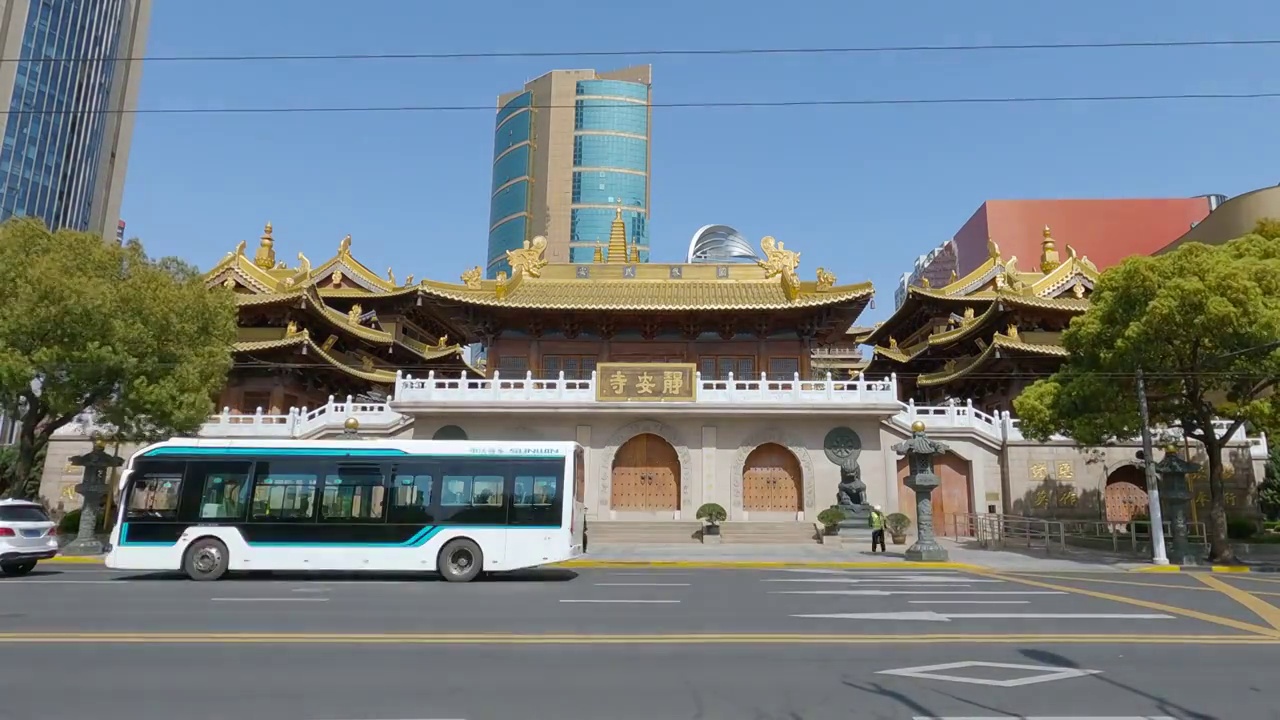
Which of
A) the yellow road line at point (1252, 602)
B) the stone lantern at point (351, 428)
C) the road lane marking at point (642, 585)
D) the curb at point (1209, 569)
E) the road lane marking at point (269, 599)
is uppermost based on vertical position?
the stone lantern at point (351, 428)

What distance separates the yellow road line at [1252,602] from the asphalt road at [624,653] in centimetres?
11

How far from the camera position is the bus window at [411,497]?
44.2ft

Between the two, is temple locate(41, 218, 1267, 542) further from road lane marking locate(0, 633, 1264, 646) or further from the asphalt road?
road lane marking locate(0, 633, 1264, 646)

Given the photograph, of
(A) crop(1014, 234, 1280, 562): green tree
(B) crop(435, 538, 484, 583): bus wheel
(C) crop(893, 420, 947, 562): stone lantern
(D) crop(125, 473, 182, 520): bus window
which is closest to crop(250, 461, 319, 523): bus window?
(D) crop(125, 473, 182, 520): bus window

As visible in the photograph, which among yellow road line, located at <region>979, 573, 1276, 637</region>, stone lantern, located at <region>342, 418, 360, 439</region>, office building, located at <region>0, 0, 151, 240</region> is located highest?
office building, located at <region>0, 0, 151, 240</region>

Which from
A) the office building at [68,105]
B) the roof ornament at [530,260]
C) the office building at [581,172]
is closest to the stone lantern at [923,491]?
the roof ornament at [530,260]

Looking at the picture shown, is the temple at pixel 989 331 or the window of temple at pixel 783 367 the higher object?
the temple at pixel 989 331

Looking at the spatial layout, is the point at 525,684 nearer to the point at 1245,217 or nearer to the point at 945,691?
the point at 945,691

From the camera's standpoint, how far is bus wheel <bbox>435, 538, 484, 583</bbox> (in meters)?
13.3

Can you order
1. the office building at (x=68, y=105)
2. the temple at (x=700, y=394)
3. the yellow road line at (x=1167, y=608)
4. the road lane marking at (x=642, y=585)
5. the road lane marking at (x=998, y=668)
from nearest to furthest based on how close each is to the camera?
the road lane marking at (x=998, y=668), the yellow road line at (x=1167, y=608), the road lane marking at (x=642, y=585), the temple at (x=700, y=394), the office building at (x=68, y=105)

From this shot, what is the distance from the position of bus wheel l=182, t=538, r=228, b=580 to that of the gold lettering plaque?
1320 cm

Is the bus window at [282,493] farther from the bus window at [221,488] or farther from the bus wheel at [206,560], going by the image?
the bus wheel at [206,560]

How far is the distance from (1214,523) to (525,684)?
18.5 meters

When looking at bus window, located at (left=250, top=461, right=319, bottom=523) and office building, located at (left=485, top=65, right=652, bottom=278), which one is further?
office building, located at (left=485, top=65, right=652, bottom=278)
